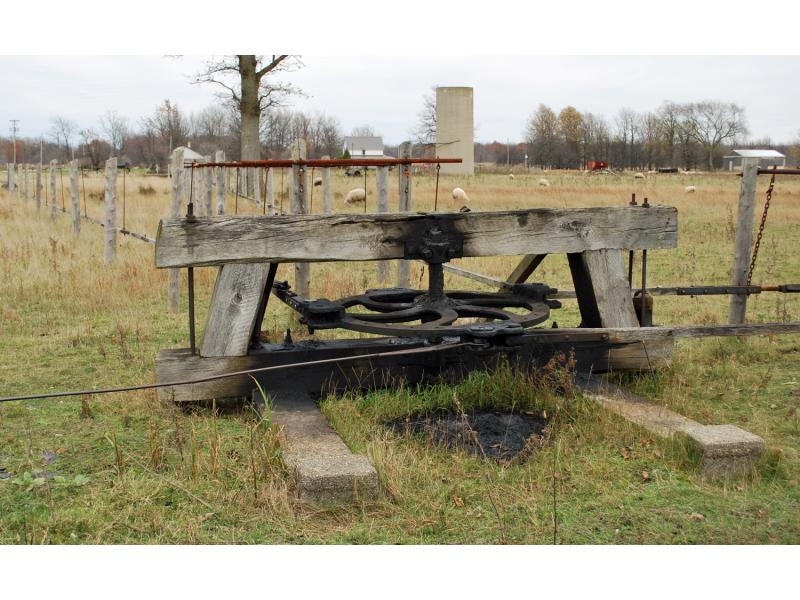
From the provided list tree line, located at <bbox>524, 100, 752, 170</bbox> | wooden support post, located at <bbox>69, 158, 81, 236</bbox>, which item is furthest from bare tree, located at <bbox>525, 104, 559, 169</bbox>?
wooden support post, located at <bbox>69, 158, 81, 236</bbox>

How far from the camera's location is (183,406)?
17.3 ft

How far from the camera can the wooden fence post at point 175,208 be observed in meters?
9.13

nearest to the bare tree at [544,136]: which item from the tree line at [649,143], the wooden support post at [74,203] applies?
the tree line at [649,143]

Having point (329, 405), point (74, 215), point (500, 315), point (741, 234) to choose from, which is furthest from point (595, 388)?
point (74, 215)

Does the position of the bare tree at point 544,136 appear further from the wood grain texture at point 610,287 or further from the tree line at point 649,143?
the wood grain texture at point 610,287

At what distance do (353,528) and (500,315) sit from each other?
242cm

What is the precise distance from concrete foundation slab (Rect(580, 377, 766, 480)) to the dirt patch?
537 mm

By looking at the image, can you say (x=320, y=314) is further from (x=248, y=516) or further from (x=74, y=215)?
(x=74, y=215)

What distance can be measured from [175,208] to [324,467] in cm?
650

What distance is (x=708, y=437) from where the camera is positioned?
430cm

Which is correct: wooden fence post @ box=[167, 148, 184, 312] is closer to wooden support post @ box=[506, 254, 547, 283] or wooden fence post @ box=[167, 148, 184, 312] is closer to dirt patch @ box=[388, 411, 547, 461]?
wooden support post @ box=[506, 254, 547, 283]

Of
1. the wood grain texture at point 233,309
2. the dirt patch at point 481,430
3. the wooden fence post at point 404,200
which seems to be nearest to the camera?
the dirt patch at point 481,430

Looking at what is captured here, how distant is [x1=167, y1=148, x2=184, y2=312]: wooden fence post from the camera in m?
9.13

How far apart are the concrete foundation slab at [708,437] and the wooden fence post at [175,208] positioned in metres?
5.55
